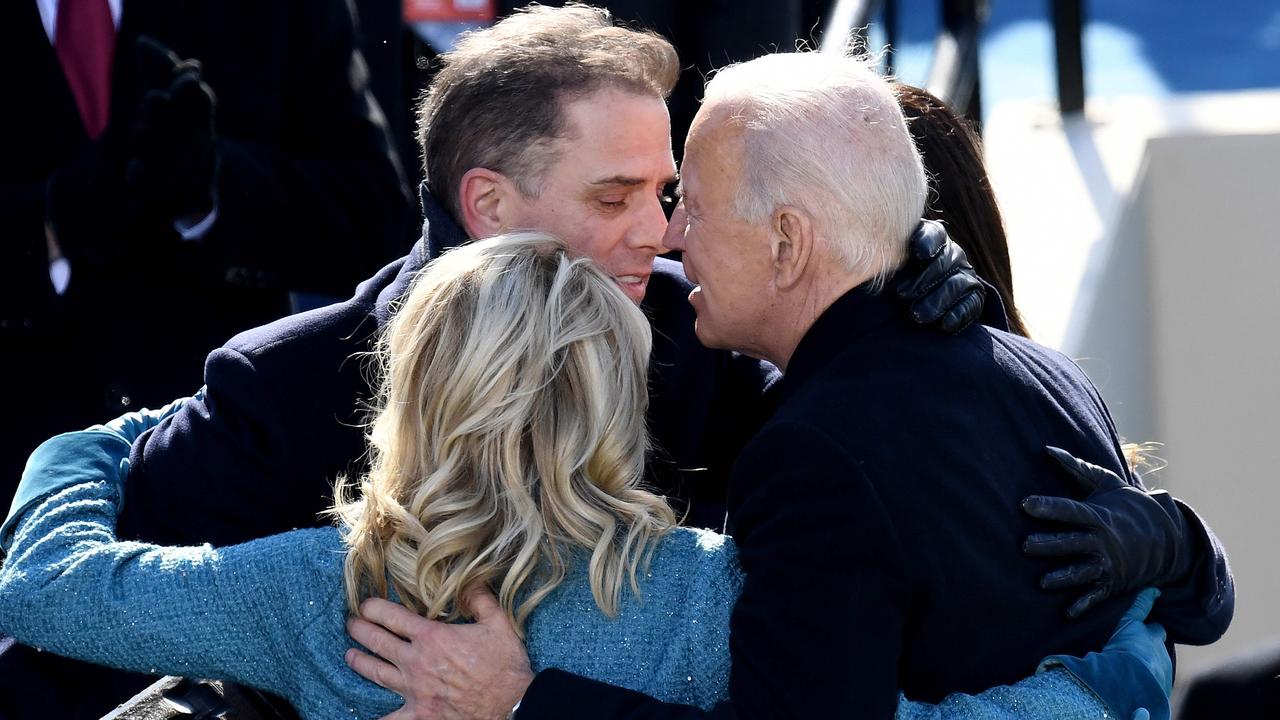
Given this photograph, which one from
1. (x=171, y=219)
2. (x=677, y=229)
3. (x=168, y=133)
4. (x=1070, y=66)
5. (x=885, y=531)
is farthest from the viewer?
(x=1070, y=66)

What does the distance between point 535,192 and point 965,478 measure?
101 cm

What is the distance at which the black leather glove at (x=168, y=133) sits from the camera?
263 cm

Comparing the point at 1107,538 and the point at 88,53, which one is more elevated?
the point at 88,53

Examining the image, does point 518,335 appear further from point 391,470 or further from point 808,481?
point 808,481

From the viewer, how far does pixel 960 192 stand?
2.51 meters

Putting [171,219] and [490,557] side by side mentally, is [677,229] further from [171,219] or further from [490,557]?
[171,219]

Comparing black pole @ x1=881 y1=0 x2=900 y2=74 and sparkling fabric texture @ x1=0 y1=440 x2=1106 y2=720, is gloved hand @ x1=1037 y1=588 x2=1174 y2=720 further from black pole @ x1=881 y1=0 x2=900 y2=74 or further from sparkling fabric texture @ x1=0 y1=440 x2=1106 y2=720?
black pole @ x1=881 y1=0 x2=900 y2=74

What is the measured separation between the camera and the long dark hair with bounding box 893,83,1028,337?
250cm

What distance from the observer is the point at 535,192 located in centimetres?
244

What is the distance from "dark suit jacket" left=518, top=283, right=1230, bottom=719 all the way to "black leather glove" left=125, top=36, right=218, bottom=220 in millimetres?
1356

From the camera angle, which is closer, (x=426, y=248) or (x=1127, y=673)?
(x=1127, y=673)

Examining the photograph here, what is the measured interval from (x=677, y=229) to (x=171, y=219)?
1.12m

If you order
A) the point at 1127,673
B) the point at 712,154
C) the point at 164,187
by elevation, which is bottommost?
the point at 1127,673

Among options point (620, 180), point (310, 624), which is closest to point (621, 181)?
point (620, 180)
